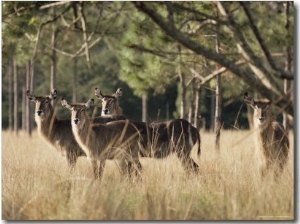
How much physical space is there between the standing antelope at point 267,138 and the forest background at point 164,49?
0.54 meters

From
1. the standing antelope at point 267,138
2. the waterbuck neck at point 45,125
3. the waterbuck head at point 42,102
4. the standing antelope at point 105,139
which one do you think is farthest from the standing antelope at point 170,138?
the waterbuck neck at point 45,125

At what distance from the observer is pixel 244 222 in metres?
5.07

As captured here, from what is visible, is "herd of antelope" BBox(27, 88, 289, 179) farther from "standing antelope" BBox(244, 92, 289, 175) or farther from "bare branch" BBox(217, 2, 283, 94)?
"bare branch" BBox(217, 2, 283, 94)

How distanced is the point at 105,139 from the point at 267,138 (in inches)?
80.9

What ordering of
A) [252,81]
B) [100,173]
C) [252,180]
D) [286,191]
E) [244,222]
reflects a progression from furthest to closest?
[100,173] → [252,180] → [286,191] → [244,222] → [252,81]

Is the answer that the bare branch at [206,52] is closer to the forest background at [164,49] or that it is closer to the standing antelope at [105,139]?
the forest background at [164,49]

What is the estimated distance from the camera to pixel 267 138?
7.16 meters

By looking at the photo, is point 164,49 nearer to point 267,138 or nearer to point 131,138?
point 131,138

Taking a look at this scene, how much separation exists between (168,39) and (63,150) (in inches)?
83.5

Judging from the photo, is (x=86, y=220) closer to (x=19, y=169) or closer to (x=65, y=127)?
(x=19, y=169)

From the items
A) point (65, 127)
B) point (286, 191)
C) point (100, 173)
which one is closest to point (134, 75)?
point (65, 127)

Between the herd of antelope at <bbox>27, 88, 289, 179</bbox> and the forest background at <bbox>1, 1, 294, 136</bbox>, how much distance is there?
44 centimetres

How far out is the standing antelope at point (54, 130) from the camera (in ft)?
30.3

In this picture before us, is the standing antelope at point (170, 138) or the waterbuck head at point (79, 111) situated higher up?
the waterbuck head at point (79, 111)
